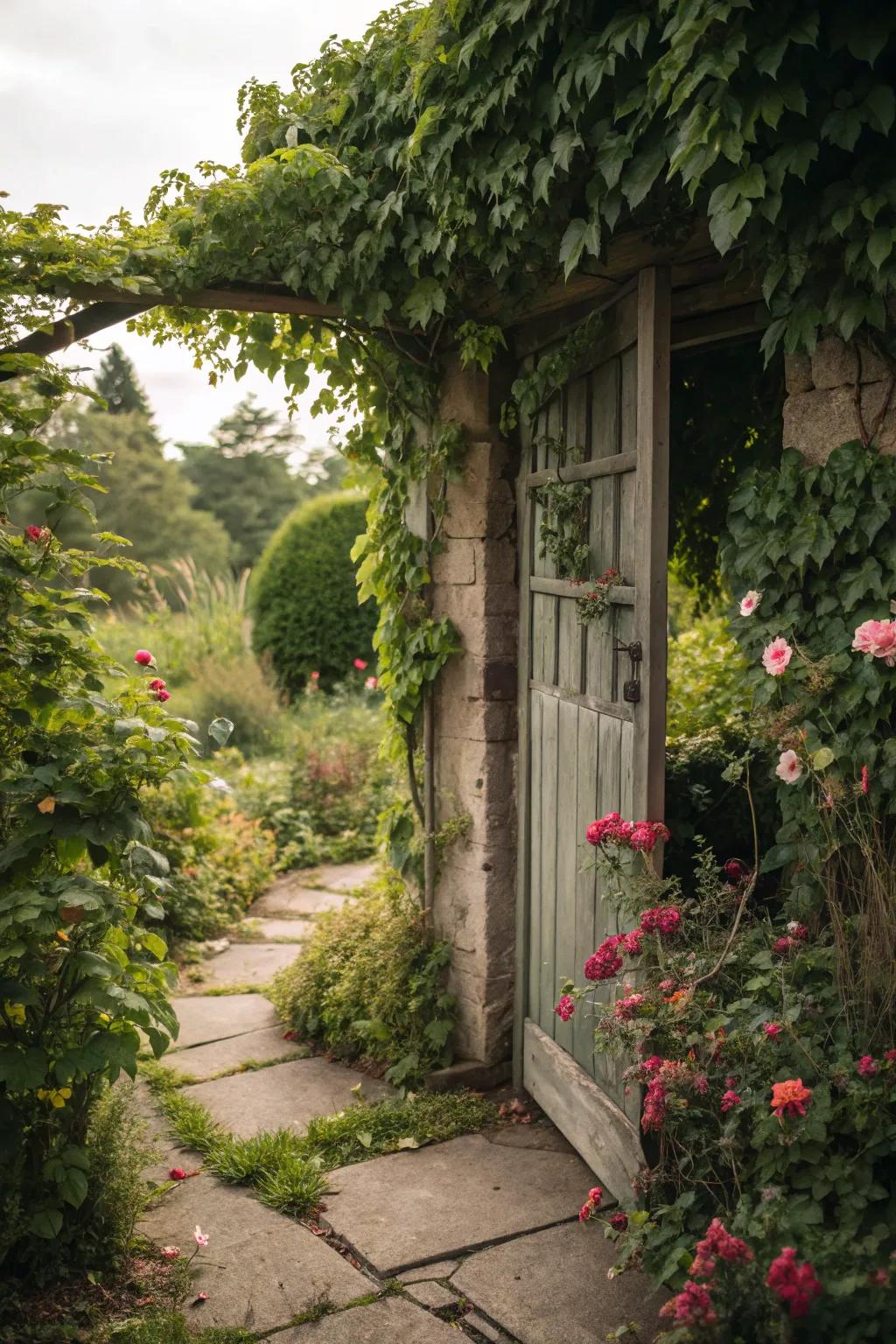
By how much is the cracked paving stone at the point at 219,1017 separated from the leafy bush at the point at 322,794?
189cm

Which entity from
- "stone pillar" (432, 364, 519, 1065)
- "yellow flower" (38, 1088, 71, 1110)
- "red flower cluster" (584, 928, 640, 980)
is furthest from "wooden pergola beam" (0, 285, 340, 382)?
"red flower cluster" (584, 928, 640, 980)

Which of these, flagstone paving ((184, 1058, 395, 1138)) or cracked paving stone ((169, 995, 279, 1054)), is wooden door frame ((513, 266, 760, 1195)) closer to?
flagstone paving ((184, 1058, 395, 1138))

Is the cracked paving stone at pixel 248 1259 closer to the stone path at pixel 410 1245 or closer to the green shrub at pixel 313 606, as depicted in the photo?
the stone path at pixel 410 1245

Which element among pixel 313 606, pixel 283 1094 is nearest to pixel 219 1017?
pixel 283 1094

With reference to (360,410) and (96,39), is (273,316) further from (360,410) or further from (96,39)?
(96,39)

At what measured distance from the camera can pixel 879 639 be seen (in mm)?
2352

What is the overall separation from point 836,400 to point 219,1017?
3.66 metres

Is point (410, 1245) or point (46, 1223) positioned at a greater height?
point (46, 1223)

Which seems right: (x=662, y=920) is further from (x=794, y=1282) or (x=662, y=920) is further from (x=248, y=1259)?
(x=248, y=1259)

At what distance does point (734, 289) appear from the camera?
3.09 m

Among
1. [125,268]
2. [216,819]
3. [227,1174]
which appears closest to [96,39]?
[125,268]

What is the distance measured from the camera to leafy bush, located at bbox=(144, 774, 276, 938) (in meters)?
5.79

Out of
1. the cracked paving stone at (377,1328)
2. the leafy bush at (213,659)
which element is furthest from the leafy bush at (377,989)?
the leafy bush at (213,659)

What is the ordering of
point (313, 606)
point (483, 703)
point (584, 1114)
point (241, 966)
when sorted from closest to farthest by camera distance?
point (584, 1114)
point (483, 703)
point (241, 966)
point (313, 606)
